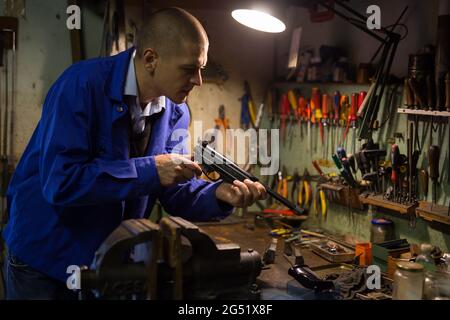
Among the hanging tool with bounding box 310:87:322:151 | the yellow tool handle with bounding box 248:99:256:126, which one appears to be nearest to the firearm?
the hanging tool with bounding box 310:87:322:151

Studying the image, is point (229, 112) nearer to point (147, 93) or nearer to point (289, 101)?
point (289, 101)

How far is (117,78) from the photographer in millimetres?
1558

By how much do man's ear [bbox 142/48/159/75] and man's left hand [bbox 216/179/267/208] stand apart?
1.44 feet

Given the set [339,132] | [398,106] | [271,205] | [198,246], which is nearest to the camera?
[198,246]

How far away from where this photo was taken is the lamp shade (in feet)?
7.75

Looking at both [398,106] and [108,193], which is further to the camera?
[398,106]

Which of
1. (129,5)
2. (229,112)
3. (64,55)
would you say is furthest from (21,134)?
(229,112)

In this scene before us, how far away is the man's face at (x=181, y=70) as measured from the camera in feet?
5.04

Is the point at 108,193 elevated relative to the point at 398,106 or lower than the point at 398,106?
lower

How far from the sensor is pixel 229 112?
3662mm

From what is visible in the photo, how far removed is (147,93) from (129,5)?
5.37ft

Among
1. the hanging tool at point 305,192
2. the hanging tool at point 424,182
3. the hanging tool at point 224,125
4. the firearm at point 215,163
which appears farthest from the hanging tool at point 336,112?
the firearm at point 215,163

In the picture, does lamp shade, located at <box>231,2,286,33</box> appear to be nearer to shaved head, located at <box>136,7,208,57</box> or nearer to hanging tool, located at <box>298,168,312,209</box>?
shaved head, located at <box>136,7,208,57</box>

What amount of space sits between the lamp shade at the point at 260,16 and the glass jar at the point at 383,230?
1167mm
